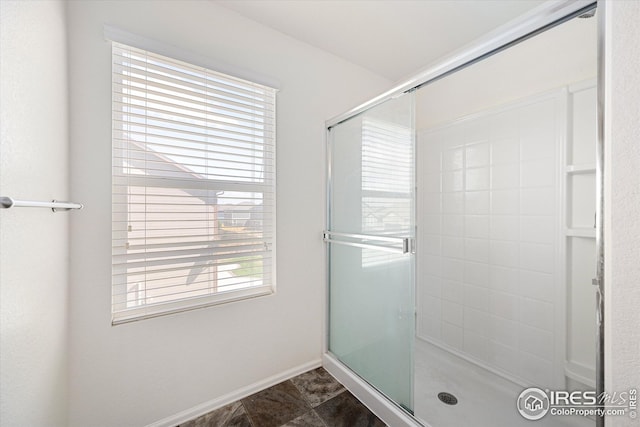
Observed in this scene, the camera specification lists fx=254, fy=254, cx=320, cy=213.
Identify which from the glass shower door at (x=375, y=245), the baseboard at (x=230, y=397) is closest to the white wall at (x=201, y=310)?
the baseboard at (x=230, y=397)

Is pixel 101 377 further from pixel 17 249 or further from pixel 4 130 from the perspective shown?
pixel 4 130

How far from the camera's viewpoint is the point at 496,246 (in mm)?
1777

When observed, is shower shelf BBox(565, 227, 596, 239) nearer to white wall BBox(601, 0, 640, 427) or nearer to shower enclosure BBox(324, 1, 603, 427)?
shower enclosure BBox(324, 1, 603, 427)

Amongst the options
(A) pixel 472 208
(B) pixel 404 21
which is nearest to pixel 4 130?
(B) pixel 404 21

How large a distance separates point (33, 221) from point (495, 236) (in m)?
2.37

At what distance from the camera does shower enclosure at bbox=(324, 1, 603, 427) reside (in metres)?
1.35

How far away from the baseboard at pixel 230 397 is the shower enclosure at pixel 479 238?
0.70 ft

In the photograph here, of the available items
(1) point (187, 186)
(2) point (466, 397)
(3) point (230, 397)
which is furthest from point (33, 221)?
(2) point (466, 397)

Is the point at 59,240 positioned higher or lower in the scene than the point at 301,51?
lower

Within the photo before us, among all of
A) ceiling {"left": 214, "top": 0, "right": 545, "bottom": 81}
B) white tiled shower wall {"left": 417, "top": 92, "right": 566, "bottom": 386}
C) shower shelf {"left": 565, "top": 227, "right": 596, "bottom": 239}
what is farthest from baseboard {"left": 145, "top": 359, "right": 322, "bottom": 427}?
ceiling {"left": 214, "top": 0, "right": 545, "bottom": 81}

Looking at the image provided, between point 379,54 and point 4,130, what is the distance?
207 centimetres

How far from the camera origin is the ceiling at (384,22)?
1462 millimetres
